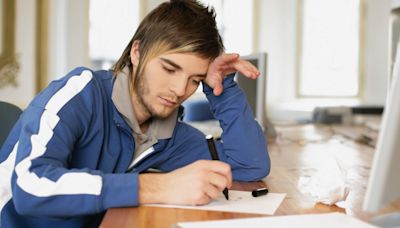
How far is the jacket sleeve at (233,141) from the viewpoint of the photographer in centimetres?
136

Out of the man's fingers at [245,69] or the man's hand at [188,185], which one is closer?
the man's hand at [188,185]

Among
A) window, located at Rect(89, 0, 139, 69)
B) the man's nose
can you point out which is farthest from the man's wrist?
window, located at Rect(89, 0, 139, 69)

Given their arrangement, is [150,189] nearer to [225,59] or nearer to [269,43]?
[225,59]

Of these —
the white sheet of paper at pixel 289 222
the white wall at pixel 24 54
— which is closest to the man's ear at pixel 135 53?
the white sheet of paper at pixel 289 222

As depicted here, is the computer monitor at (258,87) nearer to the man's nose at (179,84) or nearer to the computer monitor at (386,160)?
the man's nose at (179,84)

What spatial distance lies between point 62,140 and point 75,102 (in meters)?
0.11

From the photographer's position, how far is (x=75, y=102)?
108cm

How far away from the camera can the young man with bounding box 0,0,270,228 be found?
0.93 meters

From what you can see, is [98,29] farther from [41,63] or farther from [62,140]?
[62,140]

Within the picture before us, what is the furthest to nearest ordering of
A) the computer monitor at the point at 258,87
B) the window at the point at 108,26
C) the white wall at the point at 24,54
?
the window at the point at 108,26
the white wall at the point at 24,54
the computer monitor at the point at 258,87

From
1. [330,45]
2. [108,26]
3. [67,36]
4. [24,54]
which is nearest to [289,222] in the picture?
[24,54]

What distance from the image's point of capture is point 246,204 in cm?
102

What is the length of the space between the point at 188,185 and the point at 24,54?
3.51 m

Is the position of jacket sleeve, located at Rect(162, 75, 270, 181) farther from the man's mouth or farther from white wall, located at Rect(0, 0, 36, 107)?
white wall, located at Rect(0, 0, 36, 107)
